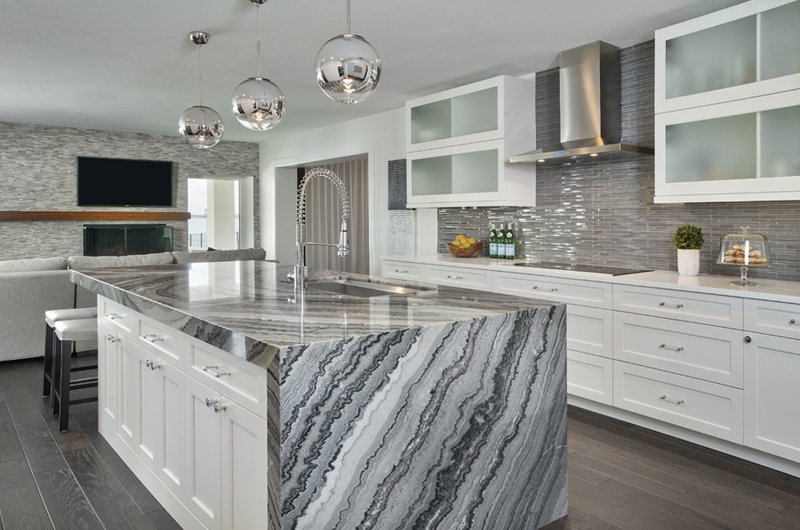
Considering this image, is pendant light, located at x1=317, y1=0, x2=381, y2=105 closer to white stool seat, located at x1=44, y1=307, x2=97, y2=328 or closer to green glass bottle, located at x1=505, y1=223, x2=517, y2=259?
white stool seat, located at x1=44, y1=307, x2=97, y2=328

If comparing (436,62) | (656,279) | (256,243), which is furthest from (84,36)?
(256,243)

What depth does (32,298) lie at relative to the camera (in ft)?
14.9

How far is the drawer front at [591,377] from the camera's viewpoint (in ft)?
10.9

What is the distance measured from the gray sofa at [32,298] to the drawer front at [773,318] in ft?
15.2

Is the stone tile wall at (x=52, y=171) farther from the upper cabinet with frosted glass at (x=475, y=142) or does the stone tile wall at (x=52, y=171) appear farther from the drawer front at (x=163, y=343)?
the drawer front at (x=163, y=343)

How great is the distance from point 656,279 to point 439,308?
1735mm

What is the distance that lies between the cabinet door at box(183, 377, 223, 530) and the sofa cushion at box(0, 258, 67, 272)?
141 inches

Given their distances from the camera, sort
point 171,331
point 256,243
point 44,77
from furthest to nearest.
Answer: point 256,243, point 44,77, point 171,331

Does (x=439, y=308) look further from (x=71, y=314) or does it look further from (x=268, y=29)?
(x=71, y=314)

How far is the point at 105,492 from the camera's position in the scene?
2.46 m

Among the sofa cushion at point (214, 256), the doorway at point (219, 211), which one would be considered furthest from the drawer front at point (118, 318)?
the doorway at point (219, 211)

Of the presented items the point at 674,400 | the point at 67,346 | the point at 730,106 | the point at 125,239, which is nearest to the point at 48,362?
the point at 67,346

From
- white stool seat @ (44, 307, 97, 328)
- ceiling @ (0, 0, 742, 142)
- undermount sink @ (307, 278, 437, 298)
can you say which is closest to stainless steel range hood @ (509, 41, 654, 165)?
ceiling @ (0, 0, 742, 142)

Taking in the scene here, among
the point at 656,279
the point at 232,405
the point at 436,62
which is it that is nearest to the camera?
the point at 232,405
